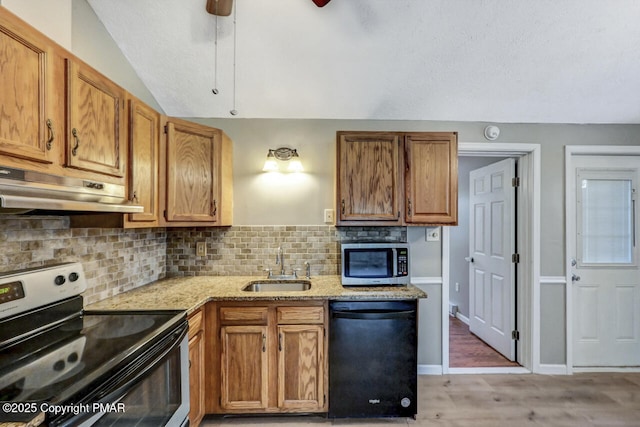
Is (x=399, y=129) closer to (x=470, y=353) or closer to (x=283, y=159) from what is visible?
(x=283, y=159)

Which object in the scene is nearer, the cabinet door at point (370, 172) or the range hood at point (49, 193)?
the range hood at point (49, 193)

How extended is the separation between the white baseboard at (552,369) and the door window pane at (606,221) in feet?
3.20

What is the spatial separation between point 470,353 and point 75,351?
3255mm

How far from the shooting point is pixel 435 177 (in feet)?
7.55

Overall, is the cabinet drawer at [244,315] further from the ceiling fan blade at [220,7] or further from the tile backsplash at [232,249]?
the ceiling fan blade at [220,7]

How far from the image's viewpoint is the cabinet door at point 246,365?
1997mm

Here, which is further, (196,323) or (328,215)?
(328,215)

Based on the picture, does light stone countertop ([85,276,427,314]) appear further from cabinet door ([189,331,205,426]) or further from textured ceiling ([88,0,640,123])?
textured ceiling ([88,0,640,123])

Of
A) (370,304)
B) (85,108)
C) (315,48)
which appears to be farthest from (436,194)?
(85,108)

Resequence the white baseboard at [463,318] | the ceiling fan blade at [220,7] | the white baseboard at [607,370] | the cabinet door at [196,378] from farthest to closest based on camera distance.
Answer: the white baseboard at [463,318] < the white baseboard at [607,370] < the cabinet door at [196,378] < the ceiling fan blade at [220,7]

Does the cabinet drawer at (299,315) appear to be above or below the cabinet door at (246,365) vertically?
above

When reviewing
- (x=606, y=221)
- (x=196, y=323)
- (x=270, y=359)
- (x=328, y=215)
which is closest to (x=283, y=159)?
(x=328, y=215)

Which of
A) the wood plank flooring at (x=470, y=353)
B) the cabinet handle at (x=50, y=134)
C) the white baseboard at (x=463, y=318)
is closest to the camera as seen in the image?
the cabinet handle at (x=50, y=134)

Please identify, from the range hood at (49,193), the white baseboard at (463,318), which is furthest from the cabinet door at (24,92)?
the white baseboard at (463,318)
